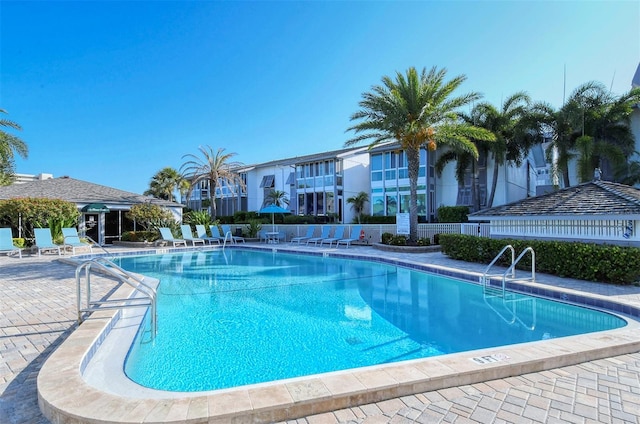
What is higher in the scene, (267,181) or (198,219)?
(267,181)

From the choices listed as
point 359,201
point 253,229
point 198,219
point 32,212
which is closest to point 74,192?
point 32,212

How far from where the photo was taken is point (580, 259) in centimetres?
932

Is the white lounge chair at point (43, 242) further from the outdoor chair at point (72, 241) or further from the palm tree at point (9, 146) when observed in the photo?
the palm tree at point (9, 146)

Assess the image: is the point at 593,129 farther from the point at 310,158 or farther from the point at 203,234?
the point at 203,234

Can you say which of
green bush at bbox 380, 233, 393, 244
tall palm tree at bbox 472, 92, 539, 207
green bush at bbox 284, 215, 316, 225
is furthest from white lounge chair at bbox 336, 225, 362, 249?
tall palm tree at bbox 472, 92, 539, 207

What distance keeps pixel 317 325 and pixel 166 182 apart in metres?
40.4

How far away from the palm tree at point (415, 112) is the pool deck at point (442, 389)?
43.9ft

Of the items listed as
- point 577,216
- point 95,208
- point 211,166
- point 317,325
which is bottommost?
point 317,325

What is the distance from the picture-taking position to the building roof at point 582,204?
10.0 meters

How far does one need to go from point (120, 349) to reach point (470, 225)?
51.5 ft

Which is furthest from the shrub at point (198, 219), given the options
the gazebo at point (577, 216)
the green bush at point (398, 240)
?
the gazebo at point (577, 216)

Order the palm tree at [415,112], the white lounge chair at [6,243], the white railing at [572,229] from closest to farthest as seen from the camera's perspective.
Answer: the white railing at [572,229] → the white lounge chair at [6,243] → the palm tree at [415,112]

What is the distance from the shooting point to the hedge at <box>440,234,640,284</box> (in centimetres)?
855

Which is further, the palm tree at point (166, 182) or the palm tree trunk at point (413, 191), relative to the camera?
the palm tree at point (166, 182)
